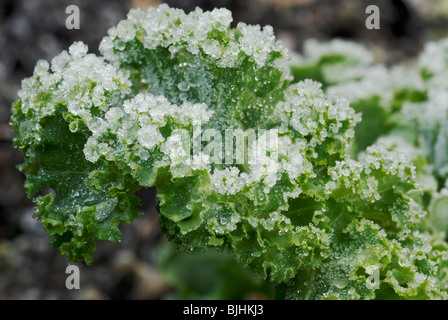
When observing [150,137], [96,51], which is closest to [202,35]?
[150,137]

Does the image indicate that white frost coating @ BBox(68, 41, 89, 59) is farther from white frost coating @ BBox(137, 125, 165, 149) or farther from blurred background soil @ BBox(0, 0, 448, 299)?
blurred background soil @ BBox(0, 0, 448, 299)

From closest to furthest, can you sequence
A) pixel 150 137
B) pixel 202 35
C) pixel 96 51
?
pixel 150 137, pixel 202 35, pixel 96 51

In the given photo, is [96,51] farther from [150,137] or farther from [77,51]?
[150,137]

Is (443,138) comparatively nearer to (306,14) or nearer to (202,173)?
(202,173)

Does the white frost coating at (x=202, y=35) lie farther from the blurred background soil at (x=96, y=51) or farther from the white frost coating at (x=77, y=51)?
the blurred background soil at (x=96, y=51)

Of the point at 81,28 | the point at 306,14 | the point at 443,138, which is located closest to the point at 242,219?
the point at 443,138

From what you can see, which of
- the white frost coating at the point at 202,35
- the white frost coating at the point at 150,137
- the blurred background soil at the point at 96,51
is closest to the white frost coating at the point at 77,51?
the white frost coating at the point at 202,35

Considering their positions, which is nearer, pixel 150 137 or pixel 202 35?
pixel 150 137
